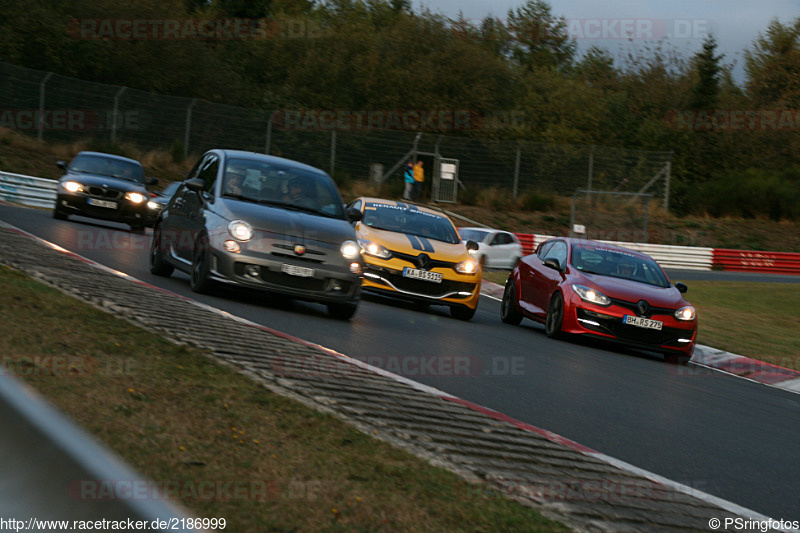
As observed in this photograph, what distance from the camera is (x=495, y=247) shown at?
3073 centimetres

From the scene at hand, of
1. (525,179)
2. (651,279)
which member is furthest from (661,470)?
(525,179)

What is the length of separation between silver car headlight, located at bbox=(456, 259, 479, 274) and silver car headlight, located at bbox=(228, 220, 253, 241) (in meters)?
4.08

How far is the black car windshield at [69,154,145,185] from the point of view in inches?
902

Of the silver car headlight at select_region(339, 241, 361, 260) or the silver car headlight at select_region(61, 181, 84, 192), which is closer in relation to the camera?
the silver car headlight at select_region(339, 241, 361, 260)

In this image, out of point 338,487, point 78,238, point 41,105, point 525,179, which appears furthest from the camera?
point 525,179

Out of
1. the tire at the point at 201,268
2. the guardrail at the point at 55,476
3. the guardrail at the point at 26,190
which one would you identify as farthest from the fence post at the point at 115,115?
the guardrail at the point at 55,476

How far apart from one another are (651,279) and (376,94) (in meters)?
40.7

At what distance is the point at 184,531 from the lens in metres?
1.74

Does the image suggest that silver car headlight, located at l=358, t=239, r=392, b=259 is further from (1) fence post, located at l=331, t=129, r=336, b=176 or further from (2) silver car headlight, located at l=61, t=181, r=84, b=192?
(1) fence post, located at l=331, t=129, r=336, b=176

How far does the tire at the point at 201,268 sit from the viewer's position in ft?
37.7

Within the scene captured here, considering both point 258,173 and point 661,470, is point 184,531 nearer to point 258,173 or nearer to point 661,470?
point 661,470

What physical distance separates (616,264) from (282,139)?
24404mm

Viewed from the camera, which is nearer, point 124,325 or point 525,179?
point 124,325

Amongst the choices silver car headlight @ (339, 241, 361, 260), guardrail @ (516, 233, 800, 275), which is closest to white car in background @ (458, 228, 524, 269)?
guardrail @ (516, 233, 800, 275)
